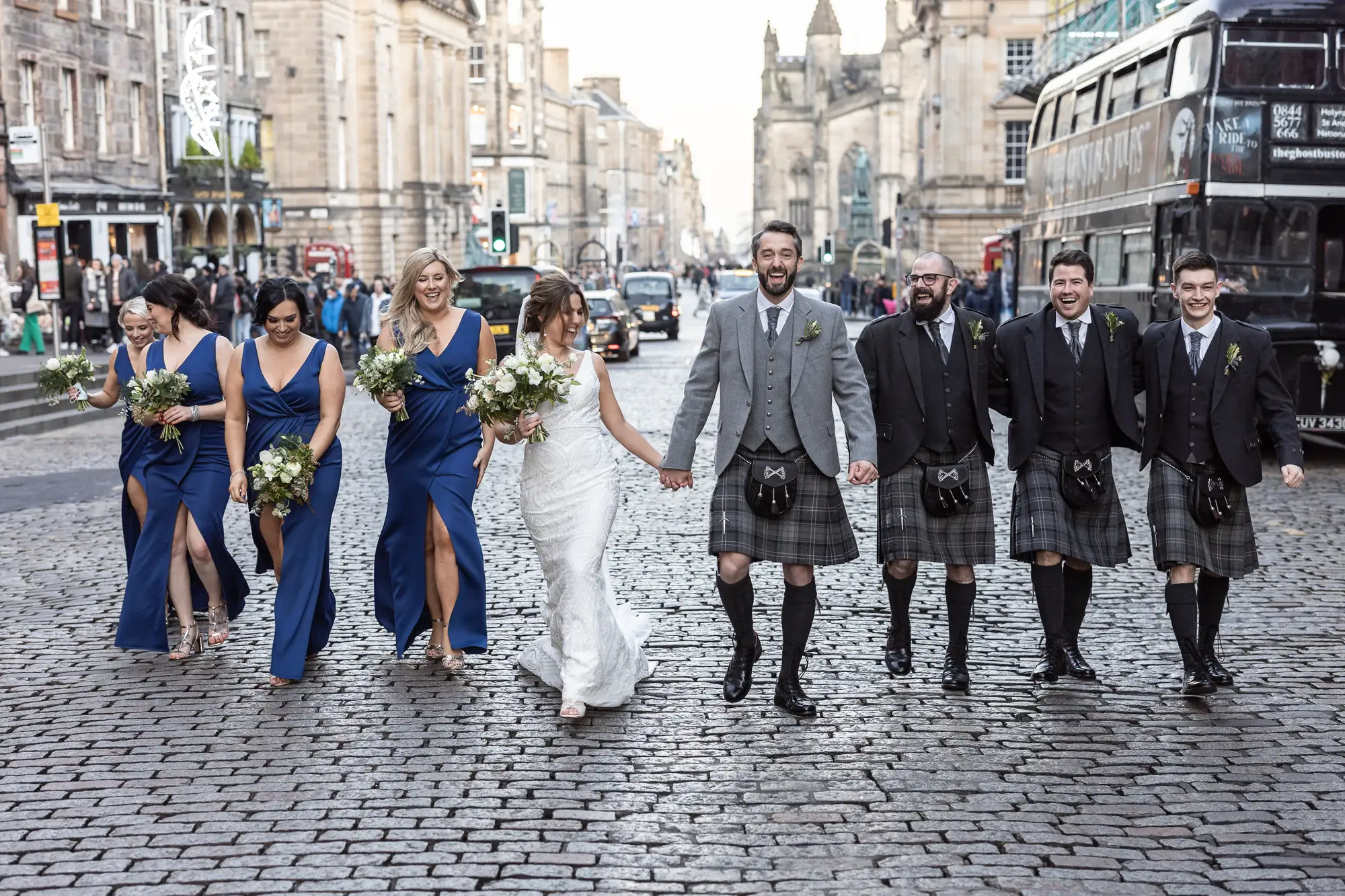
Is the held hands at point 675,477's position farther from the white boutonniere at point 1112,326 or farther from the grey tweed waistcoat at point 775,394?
the white boutonniere at point 1112,326

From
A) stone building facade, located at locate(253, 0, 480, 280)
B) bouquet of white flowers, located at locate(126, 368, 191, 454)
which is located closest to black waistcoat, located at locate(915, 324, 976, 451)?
bouquet of white flowers, located at locate(126, 368, 191, 454)

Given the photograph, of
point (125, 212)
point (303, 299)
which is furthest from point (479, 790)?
point (125, 212)

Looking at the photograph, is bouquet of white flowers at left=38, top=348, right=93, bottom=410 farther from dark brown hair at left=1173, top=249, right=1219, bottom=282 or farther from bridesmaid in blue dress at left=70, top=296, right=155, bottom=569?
dark brown hair at left=1173, top=249, right=1219, bottom=282

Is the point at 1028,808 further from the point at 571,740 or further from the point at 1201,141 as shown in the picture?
the point at 1201,141

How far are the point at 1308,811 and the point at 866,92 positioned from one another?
12900 centimetres

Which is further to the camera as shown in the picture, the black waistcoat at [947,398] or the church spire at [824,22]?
the church spire at [824,22]

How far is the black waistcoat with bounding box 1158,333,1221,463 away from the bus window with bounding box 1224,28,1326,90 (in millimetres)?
10018

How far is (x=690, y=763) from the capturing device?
6559mm

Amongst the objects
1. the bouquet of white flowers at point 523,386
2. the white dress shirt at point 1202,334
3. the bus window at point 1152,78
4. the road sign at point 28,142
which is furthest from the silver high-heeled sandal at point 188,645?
the road sign at point 28,142

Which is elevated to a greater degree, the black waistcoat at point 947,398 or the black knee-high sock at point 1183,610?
the black waistcoat at point 947,398

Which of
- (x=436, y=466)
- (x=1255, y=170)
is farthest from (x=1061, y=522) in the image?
(x=1255, y=170)

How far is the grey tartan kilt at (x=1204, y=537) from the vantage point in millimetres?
7582

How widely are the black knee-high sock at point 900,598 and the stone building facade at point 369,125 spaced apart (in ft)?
179

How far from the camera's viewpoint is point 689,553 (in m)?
11.8
